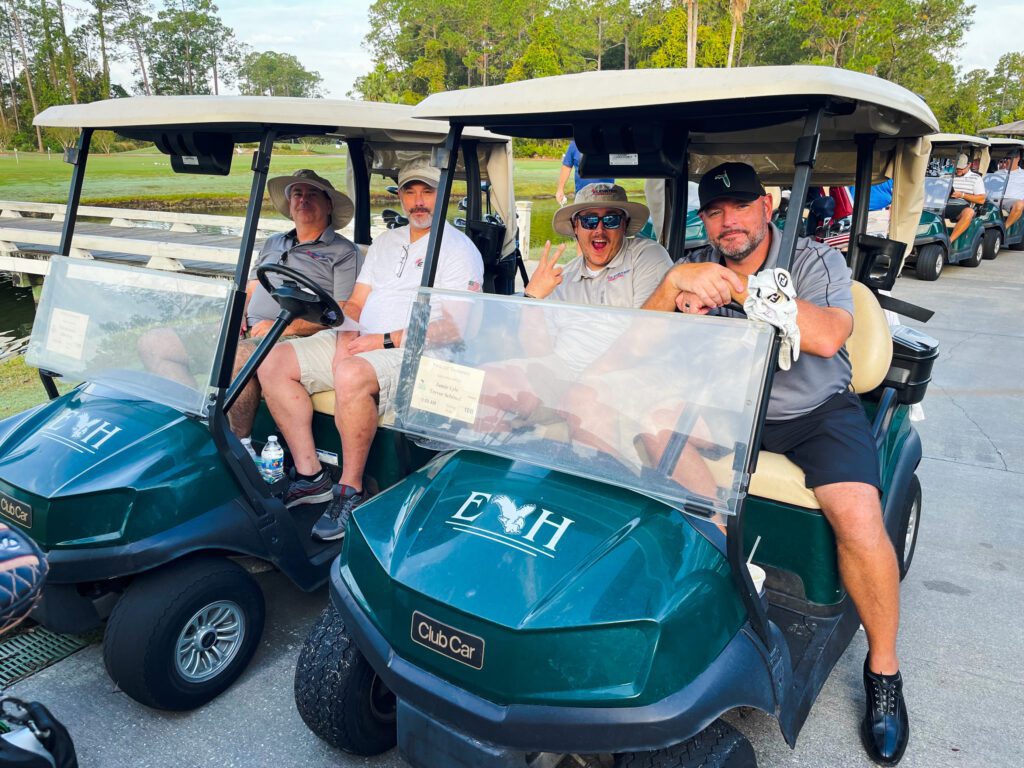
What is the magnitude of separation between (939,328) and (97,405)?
24.5 feet

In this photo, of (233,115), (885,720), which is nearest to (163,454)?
(233,115)

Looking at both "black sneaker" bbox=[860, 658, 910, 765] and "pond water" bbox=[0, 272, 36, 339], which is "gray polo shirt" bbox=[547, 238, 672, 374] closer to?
"black sneaker" bbox=[860, 658, 910, 765]

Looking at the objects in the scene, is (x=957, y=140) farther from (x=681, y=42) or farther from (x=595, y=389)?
(x=681, y=42)

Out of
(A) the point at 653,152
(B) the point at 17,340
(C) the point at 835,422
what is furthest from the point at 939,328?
(B) the point at 17,340

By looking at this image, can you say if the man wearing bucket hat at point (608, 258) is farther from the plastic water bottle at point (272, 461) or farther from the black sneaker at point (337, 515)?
the plastic water bottle at point (272, 461)

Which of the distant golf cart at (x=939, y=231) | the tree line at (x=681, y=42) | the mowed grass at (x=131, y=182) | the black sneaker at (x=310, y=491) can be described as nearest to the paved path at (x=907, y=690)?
the black sneaker at (x=310, y=491)

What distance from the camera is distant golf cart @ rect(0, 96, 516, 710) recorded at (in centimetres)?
214

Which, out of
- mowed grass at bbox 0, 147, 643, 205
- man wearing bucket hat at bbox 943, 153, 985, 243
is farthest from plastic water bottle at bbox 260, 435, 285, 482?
mowed grass at bbox 0, 147, 643, 205

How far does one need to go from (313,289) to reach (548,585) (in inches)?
59.1

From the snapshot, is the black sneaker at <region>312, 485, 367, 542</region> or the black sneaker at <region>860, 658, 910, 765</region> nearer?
the black sneaker at <region>860, 658, 910, 765</region>

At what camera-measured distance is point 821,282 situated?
226cm

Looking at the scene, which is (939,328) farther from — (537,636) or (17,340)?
(17,340)

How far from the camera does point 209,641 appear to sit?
2.31 metres

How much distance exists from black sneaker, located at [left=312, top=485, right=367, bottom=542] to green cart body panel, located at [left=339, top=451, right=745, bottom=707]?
2.67 feet
